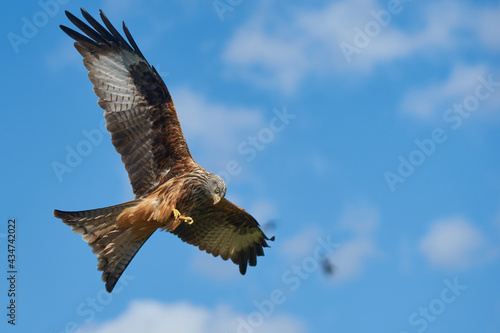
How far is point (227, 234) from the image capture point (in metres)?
12.8

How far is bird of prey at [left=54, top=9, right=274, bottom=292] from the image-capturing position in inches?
419

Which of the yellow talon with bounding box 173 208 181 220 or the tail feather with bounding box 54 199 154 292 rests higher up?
the yellow talon with bounding box 173 208 181 220

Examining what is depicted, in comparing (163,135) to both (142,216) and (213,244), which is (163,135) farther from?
(213,244)

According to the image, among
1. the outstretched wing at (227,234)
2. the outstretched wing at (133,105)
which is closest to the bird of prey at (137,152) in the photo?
the outstretched wing at (133,105)

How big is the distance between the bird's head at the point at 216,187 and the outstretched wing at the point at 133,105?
77cm

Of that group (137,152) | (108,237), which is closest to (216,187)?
(137,152)

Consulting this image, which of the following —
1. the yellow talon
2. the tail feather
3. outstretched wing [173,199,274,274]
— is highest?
the yellow talon

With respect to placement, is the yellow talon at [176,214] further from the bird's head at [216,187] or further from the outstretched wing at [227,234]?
the outstretched wing at [227,234]

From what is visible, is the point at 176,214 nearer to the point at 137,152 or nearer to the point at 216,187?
the point at 216,187

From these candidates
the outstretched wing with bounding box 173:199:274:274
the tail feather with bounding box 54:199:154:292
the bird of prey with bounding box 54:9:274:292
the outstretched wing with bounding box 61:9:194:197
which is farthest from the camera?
the outstretched wing with bounding box 173:199:274:274

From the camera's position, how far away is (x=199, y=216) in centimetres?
1245

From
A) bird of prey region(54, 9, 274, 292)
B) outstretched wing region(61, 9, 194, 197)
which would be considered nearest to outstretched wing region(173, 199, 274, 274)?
bird of prey region(54, 9, 274, 292)

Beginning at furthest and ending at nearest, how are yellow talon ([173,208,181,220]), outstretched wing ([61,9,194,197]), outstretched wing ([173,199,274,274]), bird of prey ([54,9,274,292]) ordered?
outstretched wing ([173,199,274,274])
outstretched wing ([61,9,194,197])
bird of prey ([54,9,274,292])
yellow talon ([173,208,181,220])

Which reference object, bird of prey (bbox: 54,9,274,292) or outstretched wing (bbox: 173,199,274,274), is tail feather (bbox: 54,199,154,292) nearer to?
bird of prey (bbox: 54,9,274,292)
